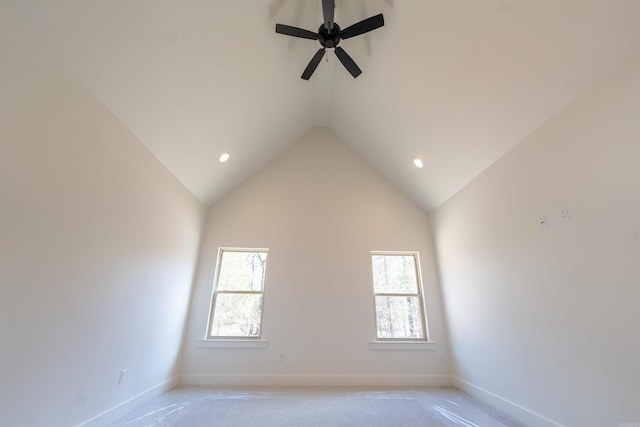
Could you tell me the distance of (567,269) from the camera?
199 cm

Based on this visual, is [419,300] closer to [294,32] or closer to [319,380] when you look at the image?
[319,380]

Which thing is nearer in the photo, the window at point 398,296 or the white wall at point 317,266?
the white wall at point 317,266

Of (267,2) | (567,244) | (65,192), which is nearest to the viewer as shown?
(65,192)

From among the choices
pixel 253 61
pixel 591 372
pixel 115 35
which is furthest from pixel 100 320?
pixel 591 372

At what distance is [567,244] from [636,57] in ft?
4.34

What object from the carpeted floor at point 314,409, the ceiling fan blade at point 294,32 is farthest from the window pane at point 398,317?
the ceiling fan blade at point 294,32

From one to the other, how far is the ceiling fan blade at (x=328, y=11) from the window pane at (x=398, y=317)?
3.53m

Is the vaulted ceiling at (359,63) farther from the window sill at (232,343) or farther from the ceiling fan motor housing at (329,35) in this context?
the window sill at (232,343)

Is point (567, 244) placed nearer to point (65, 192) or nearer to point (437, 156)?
point (437, 156)

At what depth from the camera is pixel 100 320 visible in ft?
6.68

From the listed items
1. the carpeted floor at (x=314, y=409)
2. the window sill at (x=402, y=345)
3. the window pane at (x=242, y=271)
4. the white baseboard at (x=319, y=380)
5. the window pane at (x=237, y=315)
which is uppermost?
the window pane at (x=242, y=271)

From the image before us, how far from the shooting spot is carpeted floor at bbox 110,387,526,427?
2.24 metres

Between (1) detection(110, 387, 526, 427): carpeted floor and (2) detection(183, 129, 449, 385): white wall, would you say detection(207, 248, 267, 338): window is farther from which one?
(1) detection(110, 387, 526, 427): carpeted floor

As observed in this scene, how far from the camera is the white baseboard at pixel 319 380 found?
10.9ft
